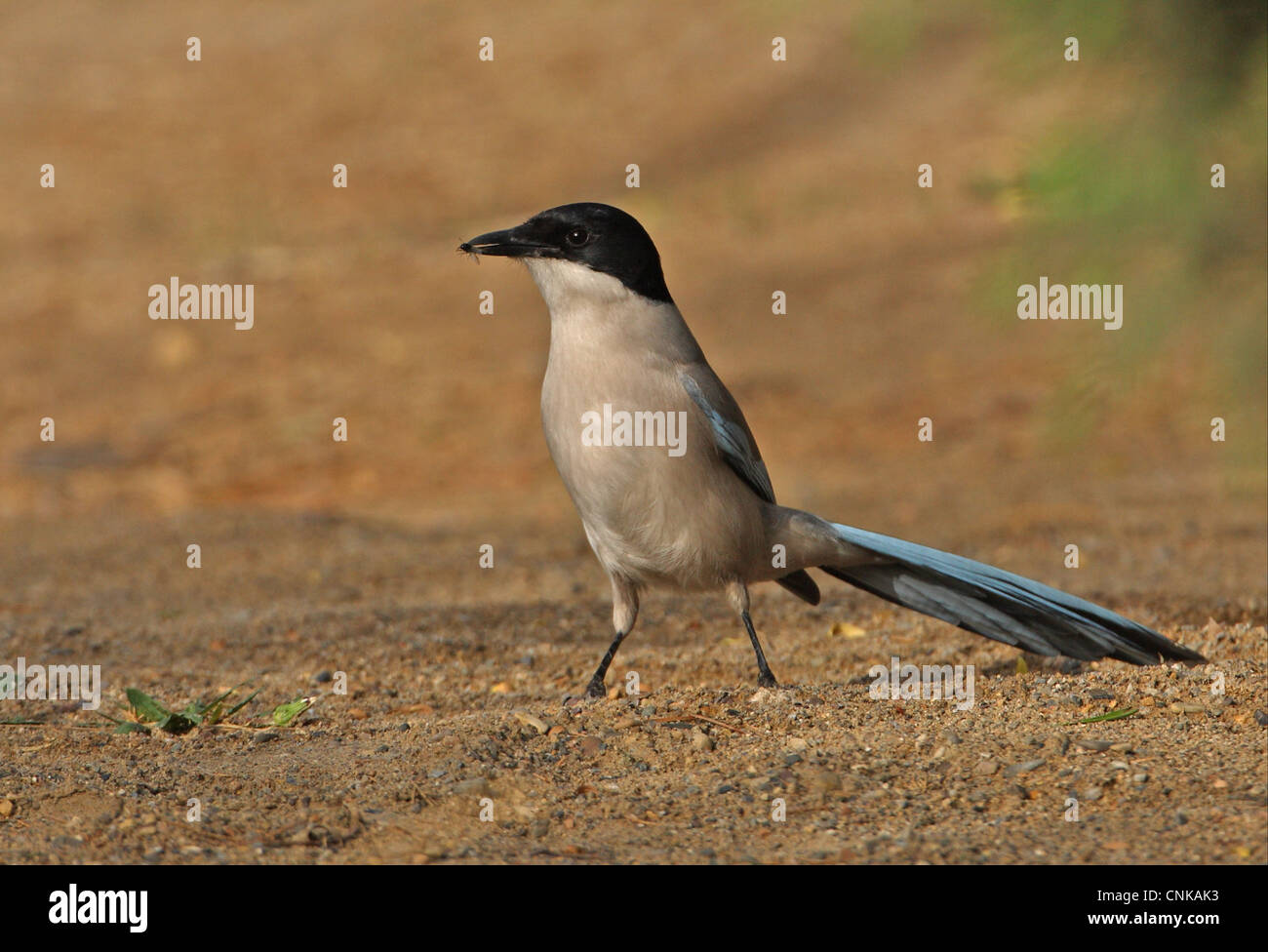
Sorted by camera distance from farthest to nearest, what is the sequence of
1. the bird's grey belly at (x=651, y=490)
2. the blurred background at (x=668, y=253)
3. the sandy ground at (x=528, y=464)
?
the blurred background at (x=668, y=253) < the bird's grey belly at (x=651, y=490) < the sandy ground at (x=528, y=464)

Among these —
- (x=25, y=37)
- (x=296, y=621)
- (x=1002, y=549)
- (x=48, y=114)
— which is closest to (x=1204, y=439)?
(x=1002, y=549)

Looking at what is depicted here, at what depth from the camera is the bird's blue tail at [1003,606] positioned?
5.22 meters

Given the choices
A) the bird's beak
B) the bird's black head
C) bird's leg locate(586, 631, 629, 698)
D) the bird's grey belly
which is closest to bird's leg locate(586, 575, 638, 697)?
bird's leg locate(586, 631, 629, 698)

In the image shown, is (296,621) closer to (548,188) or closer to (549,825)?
(549,825)

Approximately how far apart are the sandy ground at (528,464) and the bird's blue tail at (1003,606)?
186 millimetres

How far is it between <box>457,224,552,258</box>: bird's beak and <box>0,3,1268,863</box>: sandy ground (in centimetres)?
158

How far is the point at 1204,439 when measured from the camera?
12.0 meters

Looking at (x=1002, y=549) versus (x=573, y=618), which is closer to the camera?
(x=573, y=618)

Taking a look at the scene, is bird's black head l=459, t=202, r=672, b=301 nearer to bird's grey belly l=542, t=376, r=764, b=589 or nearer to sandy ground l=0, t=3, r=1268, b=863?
bird's grey belly l=542, t=376, r=764, b=589

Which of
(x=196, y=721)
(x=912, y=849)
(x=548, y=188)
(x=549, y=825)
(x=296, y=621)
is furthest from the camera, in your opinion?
(x=548, y=188)

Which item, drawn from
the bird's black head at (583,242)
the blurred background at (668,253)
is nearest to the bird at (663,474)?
the bird's black head at (583,242)

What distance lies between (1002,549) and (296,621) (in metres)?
4.06

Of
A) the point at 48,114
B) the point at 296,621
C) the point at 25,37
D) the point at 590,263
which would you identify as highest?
the point at 25,37

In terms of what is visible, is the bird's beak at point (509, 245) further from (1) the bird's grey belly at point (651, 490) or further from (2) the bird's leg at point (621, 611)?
(2) the bird's leg at point (621, 611)
